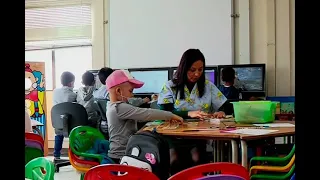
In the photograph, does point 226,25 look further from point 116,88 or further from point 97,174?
point 97,174

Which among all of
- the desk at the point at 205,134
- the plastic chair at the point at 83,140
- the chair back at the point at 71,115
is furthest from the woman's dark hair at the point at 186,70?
the chair back at the point at 71,115

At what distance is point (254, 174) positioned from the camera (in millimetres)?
2098

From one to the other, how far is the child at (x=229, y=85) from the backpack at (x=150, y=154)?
2.63 meters

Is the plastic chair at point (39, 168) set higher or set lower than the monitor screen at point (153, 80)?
lower

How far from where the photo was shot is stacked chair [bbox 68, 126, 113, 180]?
2.28m

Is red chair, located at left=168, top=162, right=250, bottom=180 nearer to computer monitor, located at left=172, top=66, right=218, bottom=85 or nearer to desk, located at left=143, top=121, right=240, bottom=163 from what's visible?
desk, located at left=143, top=121, right=240, bottom=163

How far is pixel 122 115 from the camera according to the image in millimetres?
2316

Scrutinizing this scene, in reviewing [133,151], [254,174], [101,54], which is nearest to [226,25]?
[101,54]

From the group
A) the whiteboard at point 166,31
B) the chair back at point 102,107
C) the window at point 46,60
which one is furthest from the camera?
the window at point 46,60

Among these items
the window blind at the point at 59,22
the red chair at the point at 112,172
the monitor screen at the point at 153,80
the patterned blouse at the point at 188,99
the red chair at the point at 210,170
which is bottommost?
the red chair at the point at 112,172

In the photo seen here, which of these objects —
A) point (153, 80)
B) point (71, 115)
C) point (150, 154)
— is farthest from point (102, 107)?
point (150, 154)

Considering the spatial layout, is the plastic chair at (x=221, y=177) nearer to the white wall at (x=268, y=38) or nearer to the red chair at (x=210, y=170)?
the red chair at (x=210, y=170)

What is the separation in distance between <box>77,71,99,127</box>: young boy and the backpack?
2.65m

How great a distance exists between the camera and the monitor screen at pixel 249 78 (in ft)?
15.7
